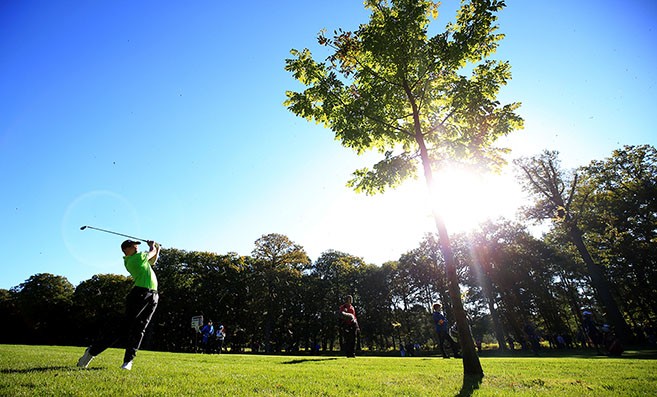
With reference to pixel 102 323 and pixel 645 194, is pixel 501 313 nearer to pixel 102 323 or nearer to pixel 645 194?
pixel 645 194

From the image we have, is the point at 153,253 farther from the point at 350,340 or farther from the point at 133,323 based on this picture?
the point at 350,340

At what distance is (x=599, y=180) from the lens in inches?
1337

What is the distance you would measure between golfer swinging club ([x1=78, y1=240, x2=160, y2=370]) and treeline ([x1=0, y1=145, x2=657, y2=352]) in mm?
34651

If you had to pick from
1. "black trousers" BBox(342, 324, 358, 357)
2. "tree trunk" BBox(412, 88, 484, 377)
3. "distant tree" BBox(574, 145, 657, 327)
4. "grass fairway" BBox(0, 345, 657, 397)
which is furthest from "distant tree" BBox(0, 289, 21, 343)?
"distant tree" BBox(574, 145, 657, 327)

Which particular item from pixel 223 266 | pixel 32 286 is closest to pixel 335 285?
pixel 223 266

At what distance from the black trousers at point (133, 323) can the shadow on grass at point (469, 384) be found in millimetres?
5743

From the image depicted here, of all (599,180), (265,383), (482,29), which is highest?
(599,180)

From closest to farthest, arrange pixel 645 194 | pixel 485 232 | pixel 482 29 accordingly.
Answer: pixel 482 29 < pixel 645 194 < pixel 485 232

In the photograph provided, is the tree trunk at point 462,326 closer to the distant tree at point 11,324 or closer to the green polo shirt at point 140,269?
the green polo shirt at point 140,269

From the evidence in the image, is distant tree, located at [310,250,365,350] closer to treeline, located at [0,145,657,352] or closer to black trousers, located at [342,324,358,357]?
treeline, located at [0,145,657,352]

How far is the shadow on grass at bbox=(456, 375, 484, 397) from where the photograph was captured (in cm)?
518

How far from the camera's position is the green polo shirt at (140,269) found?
592 cm

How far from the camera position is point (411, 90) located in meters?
9.58

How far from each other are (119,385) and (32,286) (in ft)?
248
